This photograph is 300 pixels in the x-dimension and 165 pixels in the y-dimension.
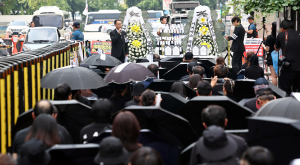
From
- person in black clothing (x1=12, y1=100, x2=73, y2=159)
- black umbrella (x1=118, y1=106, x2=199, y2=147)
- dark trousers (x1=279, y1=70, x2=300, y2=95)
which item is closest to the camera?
person in black clothing (x1=12, y1=100, x2=73, y2=159)

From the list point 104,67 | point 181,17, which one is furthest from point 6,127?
point 181,17

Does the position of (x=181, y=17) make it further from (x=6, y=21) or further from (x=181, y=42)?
(x=6, y=21)

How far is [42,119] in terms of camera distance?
397 centimetres

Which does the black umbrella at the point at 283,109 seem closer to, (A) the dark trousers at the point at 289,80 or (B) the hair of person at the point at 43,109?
(B) the hair of person at the point at 43,109

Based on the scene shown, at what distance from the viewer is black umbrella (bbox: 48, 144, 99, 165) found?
349cm

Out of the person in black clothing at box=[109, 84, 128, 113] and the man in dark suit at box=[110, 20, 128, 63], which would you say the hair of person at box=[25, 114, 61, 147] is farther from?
the man in dark suit at box=[110, 20, 128, 63]

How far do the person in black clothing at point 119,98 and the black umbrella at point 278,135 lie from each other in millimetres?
3206

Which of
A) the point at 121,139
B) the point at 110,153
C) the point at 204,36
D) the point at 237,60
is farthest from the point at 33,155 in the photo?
the point at 204,36

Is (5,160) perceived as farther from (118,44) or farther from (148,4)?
(148,4)

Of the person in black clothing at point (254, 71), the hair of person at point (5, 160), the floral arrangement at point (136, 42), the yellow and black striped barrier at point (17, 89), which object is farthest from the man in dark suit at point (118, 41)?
the hair of person at point (5, 160)

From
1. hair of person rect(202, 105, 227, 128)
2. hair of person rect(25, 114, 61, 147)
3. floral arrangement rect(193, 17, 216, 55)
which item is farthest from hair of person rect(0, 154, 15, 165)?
floral arrangement rect(193, 17, 216, 55)

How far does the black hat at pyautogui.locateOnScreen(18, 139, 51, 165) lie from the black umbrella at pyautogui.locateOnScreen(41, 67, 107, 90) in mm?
3238

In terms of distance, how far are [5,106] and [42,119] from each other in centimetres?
200

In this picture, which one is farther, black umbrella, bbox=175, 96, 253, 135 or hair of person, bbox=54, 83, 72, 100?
hair of person, bbox=54, 83, 72, 100
